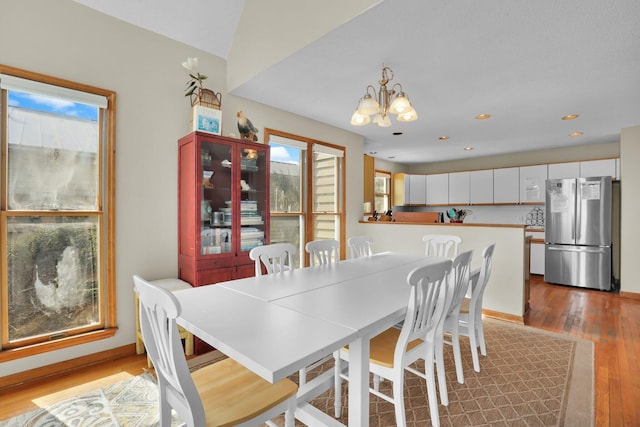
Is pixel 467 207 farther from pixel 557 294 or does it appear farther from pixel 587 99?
pixel 587 99

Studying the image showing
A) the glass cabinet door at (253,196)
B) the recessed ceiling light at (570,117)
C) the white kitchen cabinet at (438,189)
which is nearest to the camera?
the glass cabinet door at (253,196)

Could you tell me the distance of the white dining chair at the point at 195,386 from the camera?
1.04 m

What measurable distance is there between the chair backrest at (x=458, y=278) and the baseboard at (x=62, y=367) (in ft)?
8.53

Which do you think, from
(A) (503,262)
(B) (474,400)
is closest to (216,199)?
(B) (474,400)

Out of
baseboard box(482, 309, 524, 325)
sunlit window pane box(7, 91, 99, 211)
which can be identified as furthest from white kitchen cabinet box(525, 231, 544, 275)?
sunlit window pane box(7, 91, 99, 211)

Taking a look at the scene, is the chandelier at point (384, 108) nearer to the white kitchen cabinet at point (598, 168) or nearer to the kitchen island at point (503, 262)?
the kitchen island at point (503, 262)

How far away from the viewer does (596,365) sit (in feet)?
8.09

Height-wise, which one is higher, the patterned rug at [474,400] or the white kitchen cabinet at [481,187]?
the white kitchen cabinet at [481,187]

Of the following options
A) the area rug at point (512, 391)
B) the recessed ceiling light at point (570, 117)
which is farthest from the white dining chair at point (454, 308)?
the recessed ceiling light at point (570, 117)

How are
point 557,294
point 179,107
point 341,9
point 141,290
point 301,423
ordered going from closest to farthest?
point 141,290, point 301,423, point 341,9, point 179,107, point 557,294

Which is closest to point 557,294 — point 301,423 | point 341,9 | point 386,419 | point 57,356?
point 386,419

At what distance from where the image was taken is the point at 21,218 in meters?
2.17

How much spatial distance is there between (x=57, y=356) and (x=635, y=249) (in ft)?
21.8

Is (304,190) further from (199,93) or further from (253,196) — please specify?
(199,93)
